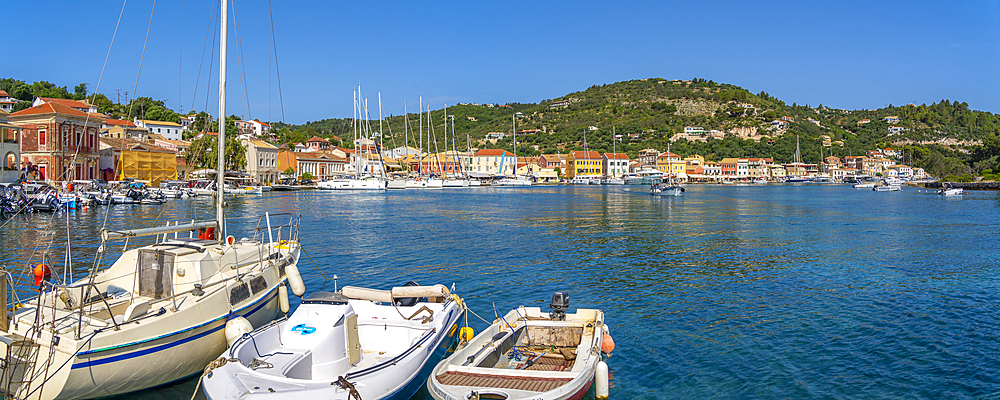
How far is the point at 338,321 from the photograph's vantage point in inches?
360

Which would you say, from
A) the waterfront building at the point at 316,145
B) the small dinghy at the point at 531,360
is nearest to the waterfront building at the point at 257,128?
the waterfront building at the point at 316,145

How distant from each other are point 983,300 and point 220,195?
20.7 metres

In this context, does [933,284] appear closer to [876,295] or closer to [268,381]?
[876,295]

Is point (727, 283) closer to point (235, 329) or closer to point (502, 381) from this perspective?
point (502, 381)

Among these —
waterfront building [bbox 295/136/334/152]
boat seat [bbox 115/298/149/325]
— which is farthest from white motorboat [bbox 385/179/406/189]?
boat seat [bbox 115/298/149/325]

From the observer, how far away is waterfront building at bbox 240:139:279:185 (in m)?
99.4

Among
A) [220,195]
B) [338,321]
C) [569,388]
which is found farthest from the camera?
[220,195]

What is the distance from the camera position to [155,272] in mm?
10859

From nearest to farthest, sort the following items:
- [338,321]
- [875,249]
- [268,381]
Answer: [268,381], [338,321], [875,249]

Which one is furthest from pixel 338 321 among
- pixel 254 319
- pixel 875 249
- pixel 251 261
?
pixel 875 249

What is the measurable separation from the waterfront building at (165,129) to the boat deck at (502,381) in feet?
401

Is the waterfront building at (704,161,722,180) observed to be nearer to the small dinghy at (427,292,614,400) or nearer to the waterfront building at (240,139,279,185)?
the waterfront building at (240,139,279,185)

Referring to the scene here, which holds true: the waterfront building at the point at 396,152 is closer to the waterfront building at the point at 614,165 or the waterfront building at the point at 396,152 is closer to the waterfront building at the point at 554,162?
the waterfront building at the point at 554,162

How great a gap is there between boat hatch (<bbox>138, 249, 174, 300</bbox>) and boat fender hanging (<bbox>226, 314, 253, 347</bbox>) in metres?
1.44
